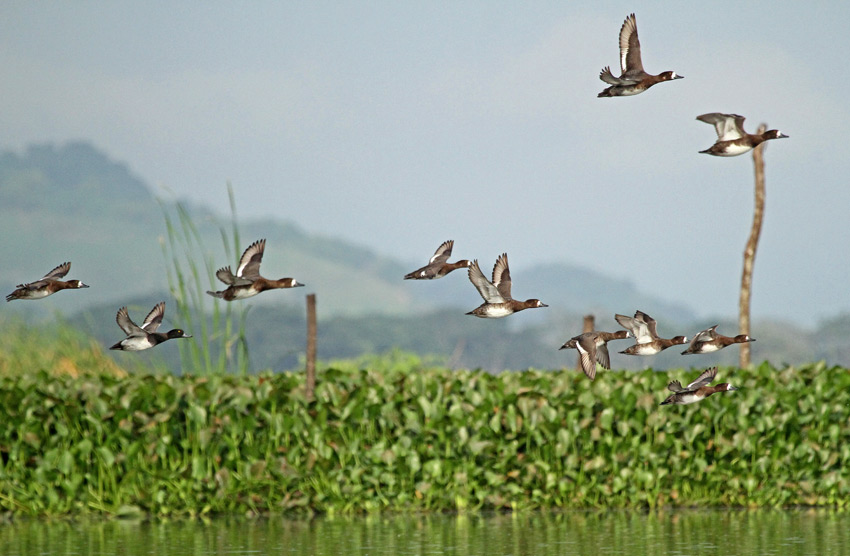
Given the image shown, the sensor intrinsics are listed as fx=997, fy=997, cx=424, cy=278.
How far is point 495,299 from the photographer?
4.90 m

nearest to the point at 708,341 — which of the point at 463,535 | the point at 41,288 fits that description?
the point at 41,288

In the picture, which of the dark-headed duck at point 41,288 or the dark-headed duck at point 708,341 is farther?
the dark-headed duck at point 41,288

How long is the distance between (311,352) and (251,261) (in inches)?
274

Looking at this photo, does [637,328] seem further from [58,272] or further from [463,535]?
[463,535]

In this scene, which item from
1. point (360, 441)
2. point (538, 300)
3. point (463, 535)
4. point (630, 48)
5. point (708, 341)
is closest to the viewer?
point (708, 341)

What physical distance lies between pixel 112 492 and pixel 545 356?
1285 inches

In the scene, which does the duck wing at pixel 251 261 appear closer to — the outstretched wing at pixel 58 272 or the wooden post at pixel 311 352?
the outstretched wing at pixel 58 272

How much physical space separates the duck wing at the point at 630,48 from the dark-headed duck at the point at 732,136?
56 centimetres

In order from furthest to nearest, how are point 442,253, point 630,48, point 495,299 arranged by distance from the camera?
point 442,253, point 630,48, point 495,299

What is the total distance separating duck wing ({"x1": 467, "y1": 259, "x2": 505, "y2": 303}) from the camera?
192 inches

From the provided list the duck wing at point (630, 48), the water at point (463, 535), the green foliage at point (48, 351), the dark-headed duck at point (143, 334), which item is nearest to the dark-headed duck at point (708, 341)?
the duck wing at point (630, 48)

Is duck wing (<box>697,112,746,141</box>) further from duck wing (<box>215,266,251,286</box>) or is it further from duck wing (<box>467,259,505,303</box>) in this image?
duck wing (<box>215,266,251,286</box>)

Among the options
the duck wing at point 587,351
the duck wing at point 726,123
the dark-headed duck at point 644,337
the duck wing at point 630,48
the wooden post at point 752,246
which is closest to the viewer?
the dark-headed duck at point 644,337

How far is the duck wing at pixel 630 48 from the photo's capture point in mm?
5012
